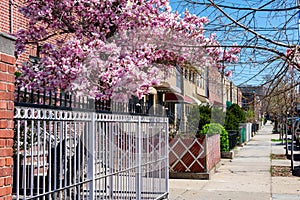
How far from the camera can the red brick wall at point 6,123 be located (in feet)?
14.2

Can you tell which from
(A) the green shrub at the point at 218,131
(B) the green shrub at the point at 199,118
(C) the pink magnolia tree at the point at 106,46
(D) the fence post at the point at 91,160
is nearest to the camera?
(D) the fence post at the point at 91,160

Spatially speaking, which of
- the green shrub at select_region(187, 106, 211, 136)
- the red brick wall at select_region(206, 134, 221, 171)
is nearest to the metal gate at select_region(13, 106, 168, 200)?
the red brick wall at select_region(206, 134, 221, 171)

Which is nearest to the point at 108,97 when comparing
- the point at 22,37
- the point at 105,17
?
the point at 105,17

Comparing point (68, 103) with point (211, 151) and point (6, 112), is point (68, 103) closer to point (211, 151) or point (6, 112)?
point (6, 112)

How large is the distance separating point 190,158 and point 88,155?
26.3 feet

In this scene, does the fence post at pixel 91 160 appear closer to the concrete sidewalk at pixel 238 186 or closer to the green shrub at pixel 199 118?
the concrete sidewalk at pixel 238 186

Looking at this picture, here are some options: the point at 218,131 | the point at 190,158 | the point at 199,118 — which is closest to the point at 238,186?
the point at 190,158

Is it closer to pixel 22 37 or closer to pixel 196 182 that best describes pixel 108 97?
pixel 22 37

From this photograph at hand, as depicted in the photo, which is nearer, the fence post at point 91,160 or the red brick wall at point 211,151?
the fence post at point 91,160

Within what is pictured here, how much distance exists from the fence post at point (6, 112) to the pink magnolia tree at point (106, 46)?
15.0 ft

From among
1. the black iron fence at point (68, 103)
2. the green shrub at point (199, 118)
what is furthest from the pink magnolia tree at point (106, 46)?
the green shrub at point (199, 118)

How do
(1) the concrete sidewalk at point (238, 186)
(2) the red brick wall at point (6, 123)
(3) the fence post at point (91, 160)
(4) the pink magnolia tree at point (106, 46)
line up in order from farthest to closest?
(1) the concrete sidewalk at point (238, 186) < (4) the pink magnolia tree at point (106, 46) < (3) the fence post at point (91, 160) < (2) the red brick wall at point (6, 123)

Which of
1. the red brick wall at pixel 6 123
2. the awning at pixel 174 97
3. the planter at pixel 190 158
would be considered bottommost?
the planter at pixel 190 158

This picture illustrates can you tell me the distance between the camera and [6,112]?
14.5 ft
